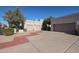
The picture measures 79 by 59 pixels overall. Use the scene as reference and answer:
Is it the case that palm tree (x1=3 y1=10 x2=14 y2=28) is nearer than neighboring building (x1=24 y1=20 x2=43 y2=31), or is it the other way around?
palm tree (x1=3 y1=10 x2=14 y2=28)

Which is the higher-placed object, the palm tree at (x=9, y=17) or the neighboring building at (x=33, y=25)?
the palm tree at (x=9, y=17)

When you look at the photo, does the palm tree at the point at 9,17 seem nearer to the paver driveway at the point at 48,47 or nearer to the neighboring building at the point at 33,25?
the paver driveway at the point at 48,47

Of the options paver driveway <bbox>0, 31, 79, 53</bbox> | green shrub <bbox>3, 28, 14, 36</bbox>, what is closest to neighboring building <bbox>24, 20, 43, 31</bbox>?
green shrub <bbox>3, 28, 14, 36</bbox>

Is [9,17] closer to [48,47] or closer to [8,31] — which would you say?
[8,31]

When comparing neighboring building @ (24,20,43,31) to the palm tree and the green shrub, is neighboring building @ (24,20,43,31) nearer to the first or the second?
the palm tree

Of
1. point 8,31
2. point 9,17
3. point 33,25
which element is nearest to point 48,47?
point 8,31

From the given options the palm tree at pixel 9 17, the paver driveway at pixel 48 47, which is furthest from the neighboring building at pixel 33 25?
the paver driveway at pixel 48 47

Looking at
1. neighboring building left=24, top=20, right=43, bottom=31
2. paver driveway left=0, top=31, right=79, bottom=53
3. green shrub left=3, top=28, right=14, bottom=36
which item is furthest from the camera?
neighboring building left=24, top=20, right=43, bottom=31

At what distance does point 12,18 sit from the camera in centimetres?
2491
